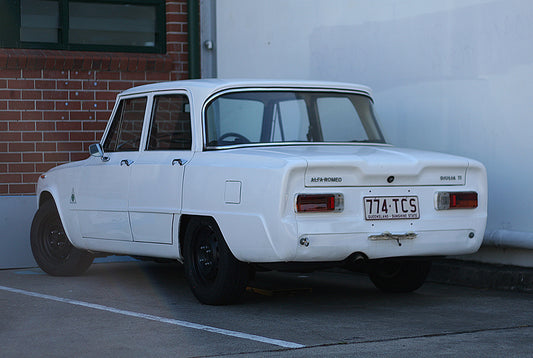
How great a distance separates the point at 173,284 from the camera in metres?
8.38

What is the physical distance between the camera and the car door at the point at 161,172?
7.15m

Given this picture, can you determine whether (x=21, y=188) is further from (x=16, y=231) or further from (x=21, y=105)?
(x=21, y=105)

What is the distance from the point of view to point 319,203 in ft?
20.4

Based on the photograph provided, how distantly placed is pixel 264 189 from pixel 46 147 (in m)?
5.28

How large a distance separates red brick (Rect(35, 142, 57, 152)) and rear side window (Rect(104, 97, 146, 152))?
264cm

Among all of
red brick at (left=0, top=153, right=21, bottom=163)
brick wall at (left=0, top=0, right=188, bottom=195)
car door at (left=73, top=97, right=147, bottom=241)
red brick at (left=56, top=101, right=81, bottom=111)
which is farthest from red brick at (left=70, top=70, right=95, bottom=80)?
car door at (left=73, top=97, right=147, bottom=241)

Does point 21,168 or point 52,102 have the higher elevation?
point 52,102

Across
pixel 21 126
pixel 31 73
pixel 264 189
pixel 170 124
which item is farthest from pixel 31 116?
pixel 264 189

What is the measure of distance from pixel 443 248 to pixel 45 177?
13.9 ft

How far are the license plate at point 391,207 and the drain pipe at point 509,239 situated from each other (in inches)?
55.8

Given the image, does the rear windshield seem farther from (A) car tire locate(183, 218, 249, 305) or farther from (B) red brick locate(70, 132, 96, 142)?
(B) red brick locate(70, 132, 96, 142)

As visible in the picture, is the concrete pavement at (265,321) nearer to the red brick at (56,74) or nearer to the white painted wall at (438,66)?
the white painted wall at (438,66)

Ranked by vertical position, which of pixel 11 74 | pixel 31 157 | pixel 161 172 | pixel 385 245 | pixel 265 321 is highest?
pixel 11 74

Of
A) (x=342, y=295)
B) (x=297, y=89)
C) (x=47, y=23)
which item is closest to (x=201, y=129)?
(x=297, y=89)
